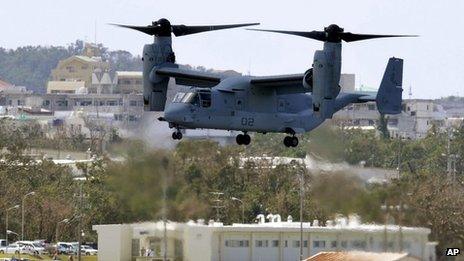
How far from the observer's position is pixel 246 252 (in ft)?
409

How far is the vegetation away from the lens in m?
97.3

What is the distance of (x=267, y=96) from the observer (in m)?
112

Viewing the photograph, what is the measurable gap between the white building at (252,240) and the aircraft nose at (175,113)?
4.97 meters

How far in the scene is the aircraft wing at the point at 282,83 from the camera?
366ft

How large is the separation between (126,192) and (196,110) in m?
7.79

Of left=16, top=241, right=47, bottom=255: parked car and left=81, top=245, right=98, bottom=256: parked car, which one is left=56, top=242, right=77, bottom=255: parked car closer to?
left=81, top=245, right=98, bottom=256: parked car

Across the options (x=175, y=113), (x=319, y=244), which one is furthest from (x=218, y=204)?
(x=175, y=113)

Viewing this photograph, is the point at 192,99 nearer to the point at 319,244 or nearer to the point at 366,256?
the point at 319,244

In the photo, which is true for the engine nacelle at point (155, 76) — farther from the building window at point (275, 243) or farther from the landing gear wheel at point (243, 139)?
the building window at point (275, 243)

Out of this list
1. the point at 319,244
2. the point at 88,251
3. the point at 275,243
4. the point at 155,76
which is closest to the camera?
the point at 155,76

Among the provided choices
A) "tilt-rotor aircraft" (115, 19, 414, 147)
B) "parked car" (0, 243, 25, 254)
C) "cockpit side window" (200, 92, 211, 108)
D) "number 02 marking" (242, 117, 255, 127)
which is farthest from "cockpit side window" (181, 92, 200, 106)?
"parked car" (0, 243, 25, 254)

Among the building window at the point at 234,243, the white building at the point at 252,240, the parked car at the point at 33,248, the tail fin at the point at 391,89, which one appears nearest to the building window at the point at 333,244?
the white building at the point at 252,240

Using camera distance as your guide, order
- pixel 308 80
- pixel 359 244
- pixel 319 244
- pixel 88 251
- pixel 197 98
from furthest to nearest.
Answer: pixel 88 251, pixel 319 244, pixel 197 98, pixel 308 80, pixel 359 244

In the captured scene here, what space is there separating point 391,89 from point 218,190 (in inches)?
1601
